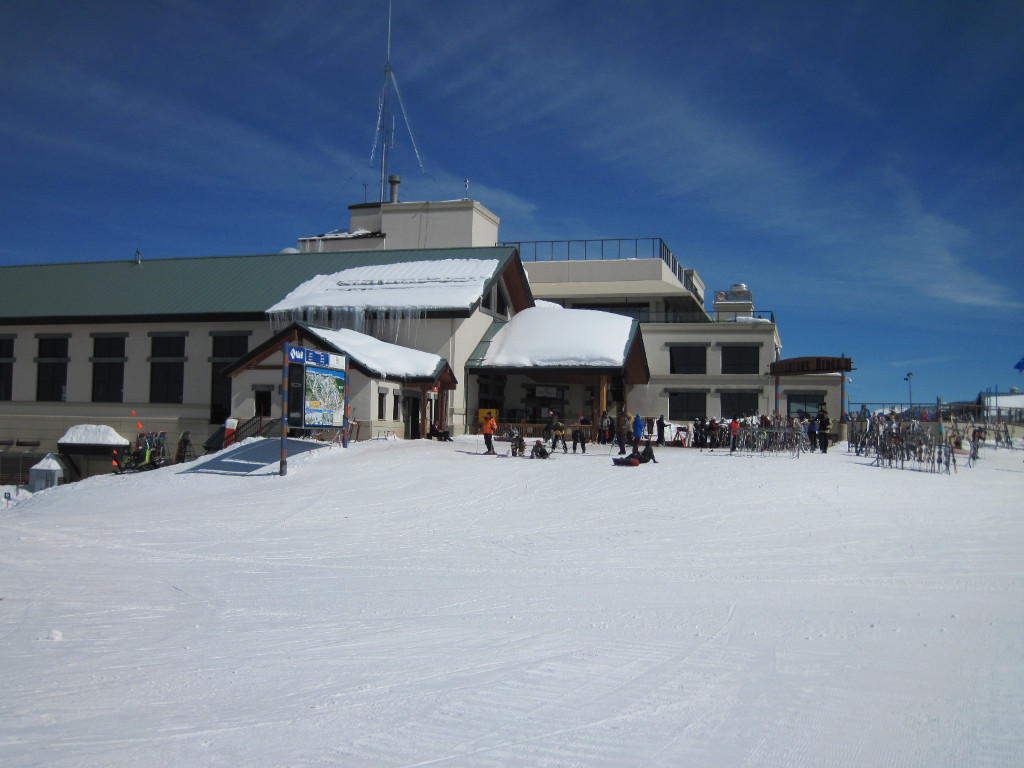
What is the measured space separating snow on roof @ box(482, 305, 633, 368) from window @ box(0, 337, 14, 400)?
20.5 metres

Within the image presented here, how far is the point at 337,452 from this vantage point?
21766 millimetres

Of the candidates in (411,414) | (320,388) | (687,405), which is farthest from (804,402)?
(320,388)

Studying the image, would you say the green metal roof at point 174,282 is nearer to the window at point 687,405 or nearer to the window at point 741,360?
the window at point 687,405

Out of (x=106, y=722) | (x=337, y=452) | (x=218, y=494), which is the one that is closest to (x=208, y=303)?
(x=337, y=452)

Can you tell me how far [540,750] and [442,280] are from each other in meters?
30.1

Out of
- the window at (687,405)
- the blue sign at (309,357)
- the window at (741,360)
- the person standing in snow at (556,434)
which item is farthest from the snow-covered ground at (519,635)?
the window at (741,360)

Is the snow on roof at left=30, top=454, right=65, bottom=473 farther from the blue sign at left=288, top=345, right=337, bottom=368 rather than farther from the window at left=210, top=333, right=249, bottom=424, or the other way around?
the blue sign at left=288, top=345, right=337, bottom=368

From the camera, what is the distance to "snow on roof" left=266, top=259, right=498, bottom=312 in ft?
106

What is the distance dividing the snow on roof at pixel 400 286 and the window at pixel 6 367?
12.5m

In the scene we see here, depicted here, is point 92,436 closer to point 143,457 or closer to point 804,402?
point 143,457

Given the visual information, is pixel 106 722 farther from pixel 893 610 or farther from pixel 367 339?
pixel 367 339

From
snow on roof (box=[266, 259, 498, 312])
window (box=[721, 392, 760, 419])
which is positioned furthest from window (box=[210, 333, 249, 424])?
window (box=[721, 392, 760, 419])

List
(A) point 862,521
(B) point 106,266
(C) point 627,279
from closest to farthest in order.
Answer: (A) point 862,521 → (B) point 106,266 → (C) point 627,279

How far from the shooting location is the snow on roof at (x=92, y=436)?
99.4ft
